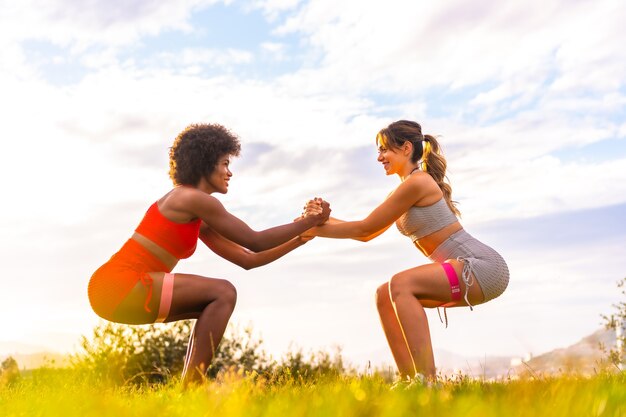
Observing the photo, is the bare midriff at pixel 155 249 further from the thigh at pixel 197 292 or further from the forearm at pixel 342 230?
the forearm at pixel 342 230

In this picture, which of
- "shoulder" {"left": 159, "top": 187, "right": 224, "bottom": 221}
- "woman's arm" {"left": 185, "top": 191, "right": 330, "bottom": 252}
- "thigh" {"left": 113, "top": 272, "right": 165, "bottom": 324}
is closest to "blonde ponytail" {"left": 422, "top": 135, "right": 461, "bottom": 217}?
"woman's arm" {"left": 185, "top": 191, "right": 330, "bottom": 252}

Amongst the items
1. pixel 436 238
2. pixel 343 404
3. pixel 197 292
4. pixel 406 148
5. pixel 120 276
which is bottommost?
pixel 343 404

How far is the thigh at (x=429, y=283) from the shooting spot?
19.4 ft

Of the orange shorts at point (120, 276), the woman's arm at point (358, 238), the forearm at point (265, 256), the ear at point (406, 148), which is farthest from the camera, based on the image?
the forearm at point (265, 256)

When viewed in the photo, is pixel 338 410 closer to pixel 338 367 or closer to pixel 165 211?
pixel 165 211

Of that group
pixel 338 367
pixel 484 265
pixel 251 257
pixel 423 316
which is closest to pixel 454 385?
pixel 423 316

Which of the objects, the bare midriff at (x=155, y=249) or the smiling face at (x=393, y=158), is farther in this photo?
the smiling face at (x=393, y=158)

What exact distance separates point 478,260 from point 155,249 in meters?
2.77

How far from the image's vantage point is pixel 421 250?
6.55 meters

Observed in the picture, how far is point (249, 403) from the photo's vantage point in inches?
156

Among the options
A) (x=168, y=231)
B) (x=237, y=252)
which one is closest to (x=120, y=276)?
(x=168, y=231)

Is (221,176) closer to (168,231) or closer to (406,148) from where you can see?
(168,231)

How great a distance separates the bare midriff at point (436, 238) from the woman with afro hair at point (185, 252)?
3.96ft

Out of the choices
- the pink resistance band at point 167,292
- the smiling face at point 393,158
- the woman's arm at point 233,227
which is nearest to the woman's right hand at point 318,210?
the woman's arm at point 233,227
